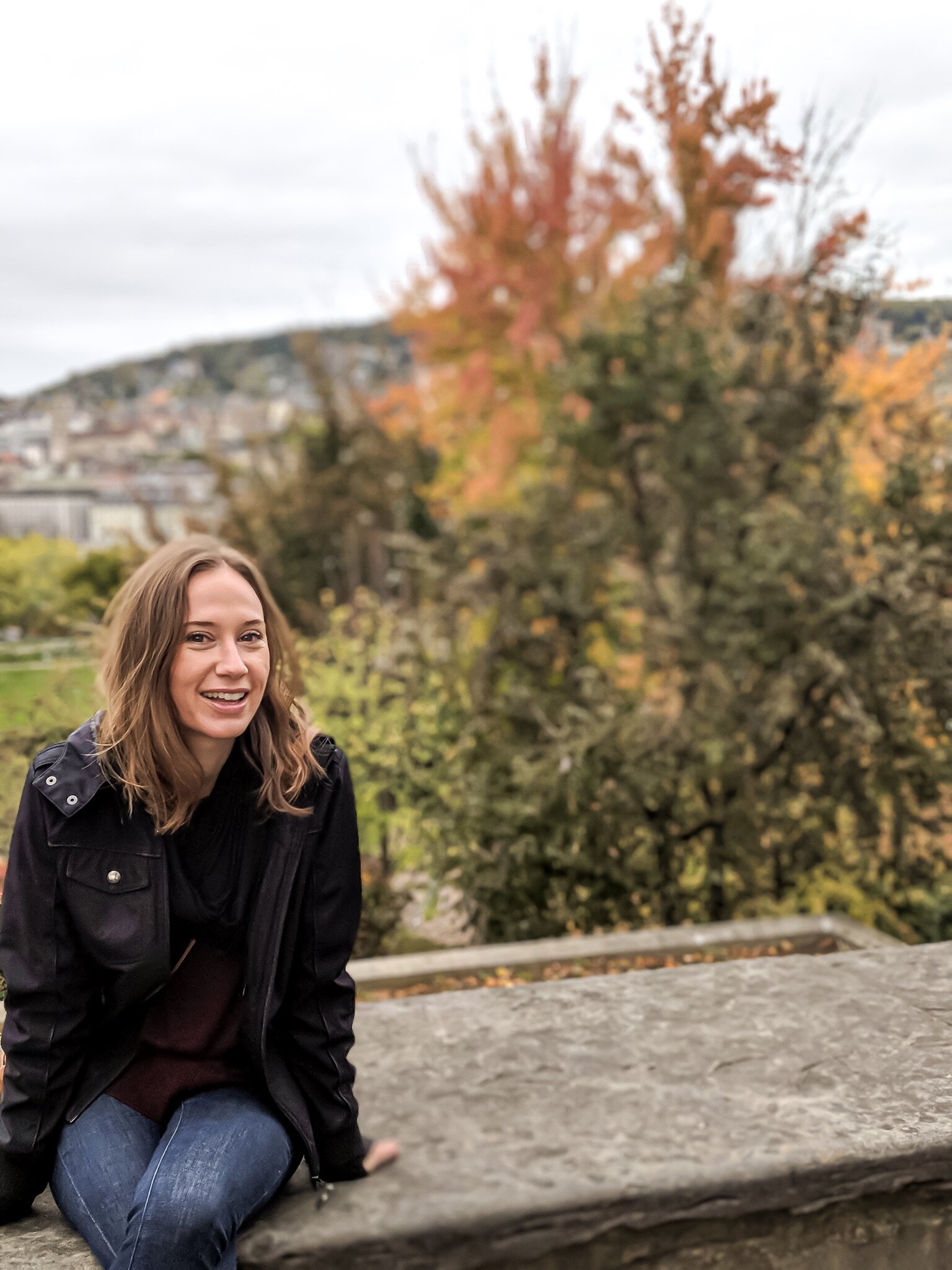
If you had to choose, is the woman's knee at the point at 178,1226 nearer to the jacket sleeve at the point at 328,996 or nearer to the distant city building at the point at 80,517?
the jacket sleeve at the point at 328,996

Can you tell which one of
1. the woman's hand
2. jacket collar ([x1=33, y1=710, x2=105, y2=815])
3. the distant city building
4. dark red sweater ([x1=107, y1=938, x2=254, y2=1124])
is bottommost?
the woman's hand

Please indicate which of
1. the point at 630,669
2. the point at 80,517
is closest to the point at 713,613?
the point at 630,669

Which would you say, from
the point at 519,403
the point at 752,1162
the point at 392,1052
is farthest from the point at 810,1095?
the point at 519,403

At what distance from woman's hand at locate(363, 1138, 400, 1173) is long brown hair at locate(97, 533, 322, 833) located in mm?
660

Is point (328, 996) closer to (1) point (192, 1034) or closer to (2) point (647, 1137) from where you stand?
(1) point (192, 1034)

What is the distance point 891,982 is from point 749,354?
15.2 ft

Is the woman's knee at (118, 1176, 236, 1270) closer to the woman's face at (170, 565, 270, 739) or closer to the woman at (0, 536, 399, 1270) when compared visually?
the woman at (0, 536, 399, 1270)

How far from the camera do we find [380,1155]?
200 centimetres

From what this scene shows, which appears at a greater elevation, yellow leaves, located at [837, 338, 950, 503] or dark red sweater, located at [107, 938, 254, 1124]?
yellow leaves, located at [837, 338, 950, 503]

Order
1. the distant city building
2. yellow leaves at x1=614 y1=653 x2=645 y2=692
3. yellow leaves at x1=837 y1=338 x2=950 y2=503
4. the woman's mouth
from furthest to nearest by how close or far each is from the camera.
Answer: yellow leaves at x1=614 y1=653 x2=645 y2=692
the distant city building
yellow leaves at x1=837 y1=338 x2=950 y2=503
the woman's mouth

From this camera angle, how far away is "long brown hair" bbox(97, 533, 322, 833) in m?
1.81

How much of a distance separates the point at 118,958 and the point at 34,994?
0.47ft

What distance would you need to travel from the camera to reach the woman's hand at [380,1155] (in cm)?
199

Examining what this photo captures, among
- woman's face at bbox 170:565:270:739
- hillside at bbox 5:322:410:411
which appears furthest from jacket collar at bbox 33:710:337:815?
hillside at bbox 5:322:410:411
